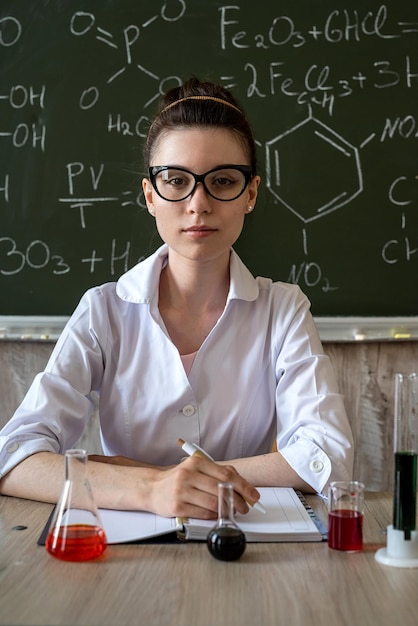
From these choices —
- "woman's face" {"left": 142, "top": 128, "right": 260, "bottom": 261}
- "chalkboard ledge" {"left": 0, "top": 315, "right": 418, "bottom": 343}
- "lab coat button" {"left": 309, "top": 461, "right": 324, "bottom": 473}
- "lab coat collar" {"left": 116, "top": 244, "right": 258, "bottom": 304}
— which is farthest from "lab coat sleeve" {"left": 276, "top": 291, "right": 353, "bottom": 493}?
"chalkboard ledge" {"left": 0, "top": 315, "right": 418, "bottom": 343}

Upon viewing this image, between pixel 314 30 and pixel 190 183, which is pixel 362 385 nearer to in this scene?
pixel 314 30

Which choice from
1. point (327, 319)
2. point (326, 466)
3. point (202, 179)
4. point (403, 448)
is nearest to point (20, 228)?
point (327, 319)

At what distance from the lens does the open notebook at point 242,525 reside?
129cm

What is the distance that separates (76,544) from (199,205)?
85cm

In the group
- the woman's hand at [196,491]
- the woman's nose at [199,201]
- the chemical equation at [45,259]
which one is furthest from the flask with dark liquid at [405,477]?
the chemical equation at [45,259]

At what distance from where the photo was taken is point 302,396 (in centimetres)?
178

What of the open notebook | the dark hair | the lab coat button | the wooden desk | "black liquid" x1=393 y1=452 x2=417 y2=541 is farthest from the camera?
the dark hair

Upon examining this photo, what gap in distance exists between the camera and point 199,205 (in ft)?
5.81

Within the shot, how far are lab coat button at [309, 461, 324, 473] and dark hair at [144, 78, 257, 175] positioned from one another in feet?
2.38

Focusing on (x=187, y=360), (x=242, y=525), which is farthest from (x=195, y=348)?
(x=242, y=525)

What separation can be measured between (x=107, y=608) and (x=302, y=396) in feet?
2.81

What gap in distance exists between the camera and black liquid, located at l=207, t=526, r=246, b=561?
118 centimetres

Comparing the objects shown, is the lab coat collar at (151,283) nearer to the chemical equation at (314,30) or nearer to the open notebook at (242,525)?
the open notebook at (242,525)

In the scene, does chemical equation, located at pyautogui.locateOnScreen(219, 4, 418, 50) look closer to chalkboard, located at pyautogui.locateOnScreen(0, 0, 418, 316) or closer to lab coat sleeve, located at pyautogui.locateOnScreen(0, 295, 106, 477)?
chalkboard, located at pyautogui.locateOnScreen(0, 0, 418, 316)
